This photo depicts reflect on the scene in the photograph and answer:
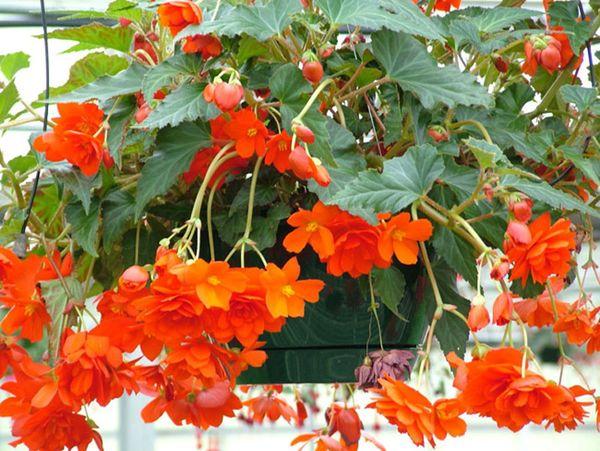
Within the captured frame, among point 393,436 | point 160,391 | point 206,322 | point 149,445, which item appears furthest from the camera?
point 393,436

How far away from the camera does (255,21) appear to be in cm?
68

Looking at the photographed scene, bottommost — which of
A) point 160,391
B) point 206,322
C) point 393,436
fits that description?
point 393,436

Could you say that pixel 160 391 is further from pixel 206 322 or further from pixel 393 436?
pixel 393 436

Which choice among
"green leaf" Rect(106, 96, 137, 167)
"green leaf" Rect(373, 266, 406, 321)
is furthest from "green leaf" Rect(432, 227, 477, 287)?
"green leaf" Rect(106, 96, 137, 167)

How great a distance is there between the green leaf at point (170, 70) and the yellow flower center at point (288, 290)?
185 millimetres

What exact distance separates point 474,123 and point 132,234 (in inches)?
11.6

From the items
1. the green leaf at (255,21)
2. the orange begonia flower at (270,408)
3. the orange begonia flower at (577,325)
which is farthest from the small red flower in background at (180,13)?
the orange begonia flower at (270,408)

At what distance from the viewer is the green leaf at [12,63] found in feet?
2.87

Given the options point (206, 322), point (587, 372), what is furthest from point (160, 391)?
point (587, 372)

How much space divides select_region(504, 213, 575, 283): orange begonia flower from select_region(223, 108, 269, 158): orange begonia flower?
179 millimetres

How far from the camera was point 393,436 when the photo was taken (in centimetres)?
539

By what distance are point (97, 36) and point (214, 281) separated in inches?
14.1

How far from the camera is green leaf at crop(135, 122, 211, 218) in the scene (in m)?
0.71

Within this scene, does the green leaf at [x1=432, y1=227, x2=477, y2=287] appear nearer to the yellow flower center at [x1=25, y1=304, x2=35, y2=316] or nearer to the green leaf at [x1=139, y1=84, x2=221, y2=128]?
the green leaf at [x1=139, y1=84, x2=221, y2=128]
